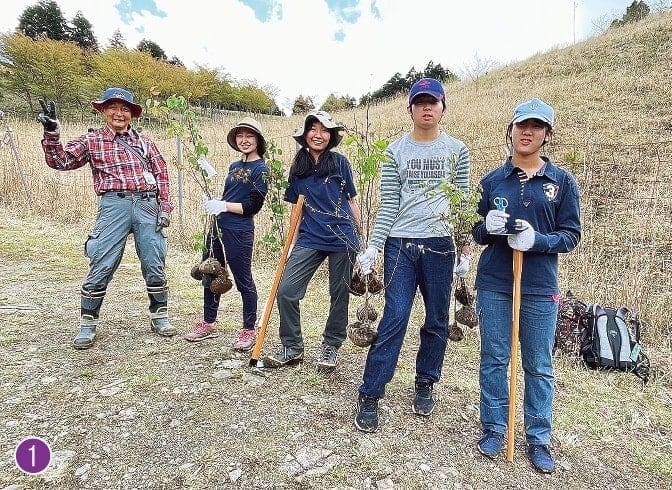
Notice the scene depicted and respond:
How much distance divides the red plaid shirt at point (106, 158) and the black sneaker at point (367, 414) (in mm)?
2215

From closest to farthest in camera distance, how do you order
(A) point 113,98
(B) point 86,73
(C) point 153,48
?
(A) point 113,98 → (B) point 86,73 → (C) point 153,48

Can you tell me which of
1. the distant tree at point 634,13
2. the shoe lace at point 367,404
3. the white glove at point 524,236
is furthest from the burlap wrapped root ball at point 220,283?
the distant tree at point 634,13

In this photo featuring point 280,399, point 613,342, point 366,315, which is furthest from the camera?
point 613,342

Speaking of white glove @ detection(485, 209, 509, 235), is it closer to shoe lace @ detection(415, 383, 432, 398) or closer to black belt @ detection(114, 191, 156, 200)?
shoe lace @ detection(415, 383, 432, 398)

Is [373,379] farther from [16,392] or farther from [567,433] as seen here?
[16,392]

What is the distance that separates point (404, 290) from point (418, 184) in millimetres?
564

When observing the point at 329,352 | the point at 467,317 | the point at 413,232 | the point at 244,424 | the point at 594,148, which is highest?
the point at 594,148

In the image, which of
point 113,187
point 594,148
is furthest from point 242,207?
point 594,148

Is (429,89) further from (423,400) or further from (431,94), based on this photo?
(423,400)

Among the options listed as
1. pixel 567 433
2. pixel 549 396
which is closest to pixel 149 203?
pixel 549 396

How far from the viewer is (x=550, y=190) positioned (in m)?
2.01

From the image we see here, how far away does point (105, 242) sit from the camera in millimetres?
3088

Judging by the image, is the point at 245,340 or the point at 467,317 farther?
the point at 245,340

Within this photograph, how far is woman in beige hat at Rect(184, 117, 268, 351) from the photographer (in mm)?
2965
